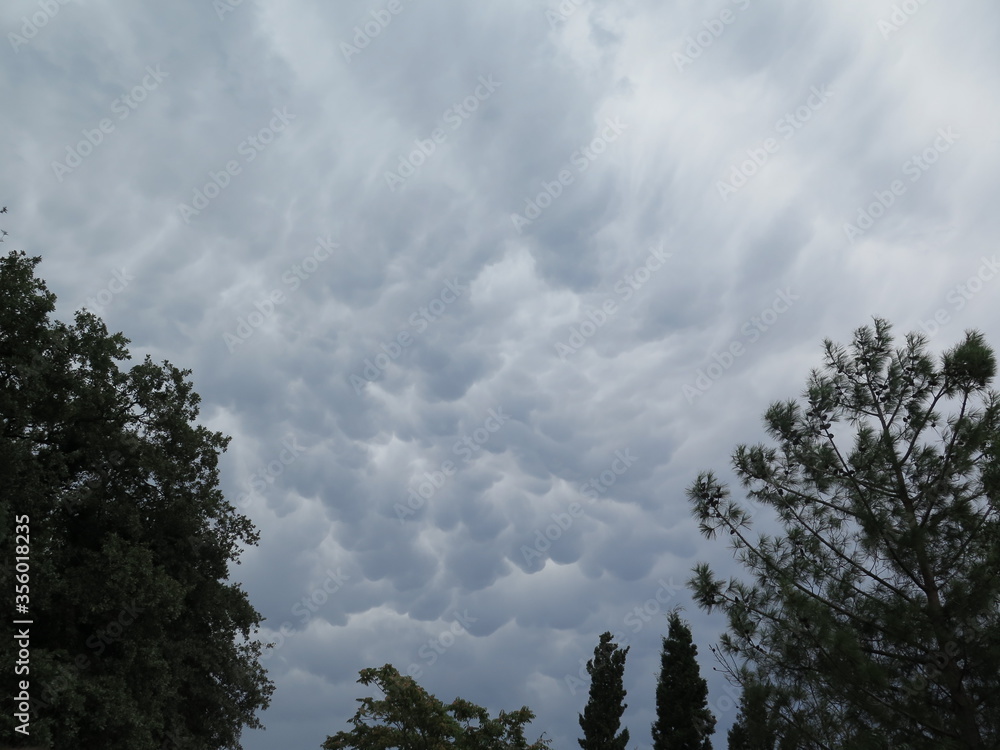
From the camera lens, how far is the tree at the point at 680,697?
30828 millimetres

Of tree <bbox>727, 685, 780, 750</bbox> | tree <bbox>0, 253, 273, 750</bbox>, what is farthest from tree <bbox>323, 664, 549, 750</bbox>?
tree <bbox>727, 685, 780, 750</bbox>

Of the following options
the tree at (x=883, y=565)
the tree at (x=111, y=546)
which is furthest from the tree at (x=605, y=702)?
the tree at (x=883, y=565)

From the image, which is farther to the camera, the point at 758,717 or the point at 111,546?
the point at 111,546

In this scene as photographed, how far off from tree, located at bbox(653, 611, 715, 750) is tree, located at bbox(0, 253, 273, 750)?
1726 cm

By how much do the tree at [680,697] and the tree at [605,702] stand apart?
1.79 m

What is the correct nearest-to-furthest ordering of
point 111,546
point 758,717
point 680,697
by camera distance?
point 758,717
point 111,546
point 680,697

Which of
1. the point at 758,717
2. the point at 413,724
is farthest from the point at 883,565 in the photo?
the point at 413,724

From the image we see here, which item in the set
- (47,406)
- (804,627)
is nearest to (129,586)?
(47,406)

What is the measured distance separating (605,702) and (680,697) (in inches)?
134

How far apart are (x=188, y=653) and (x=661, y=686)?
808 inches

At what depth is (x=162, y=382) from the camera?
24.2 m

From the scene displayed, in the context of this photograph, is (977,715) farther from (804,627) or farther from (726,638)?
(726,638)

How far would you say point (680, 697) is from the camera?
105 feet

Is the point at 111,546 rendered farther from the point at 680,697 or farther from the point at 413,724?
the point at 680,697
